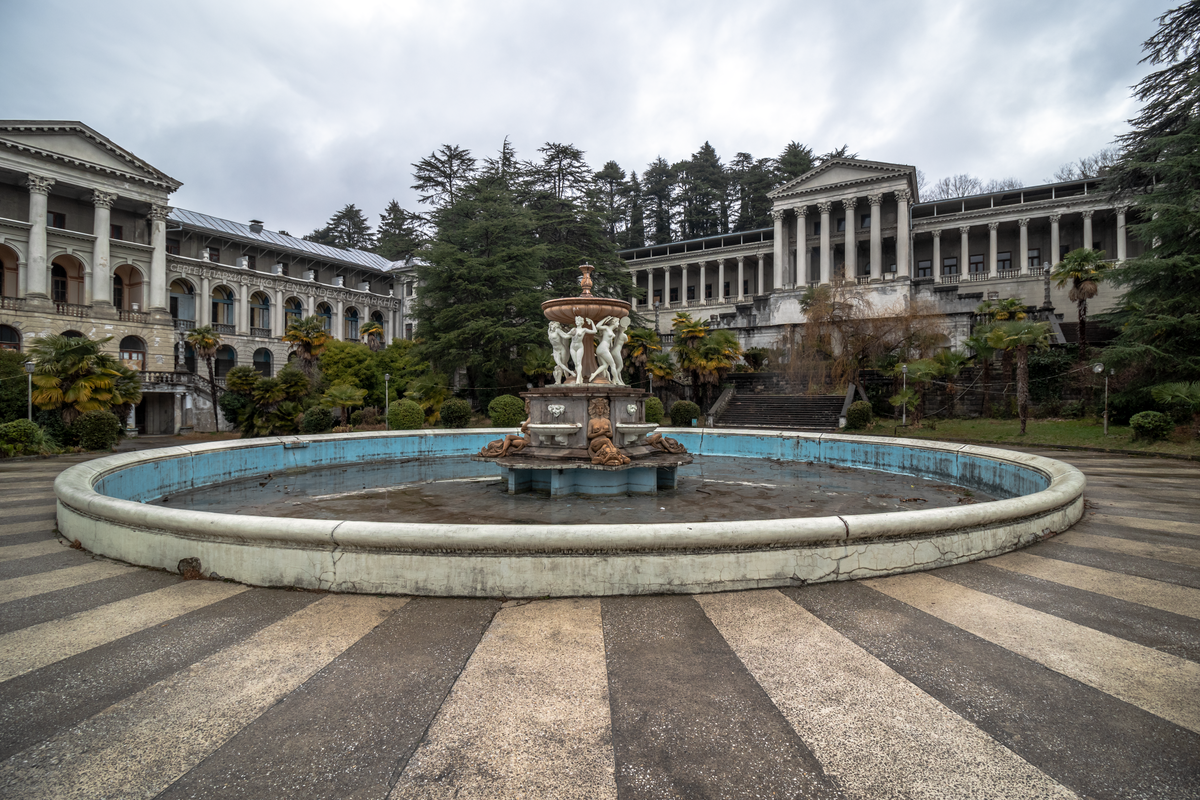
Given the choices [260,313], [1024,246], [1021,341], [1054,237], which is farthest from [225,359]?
[1054,237]

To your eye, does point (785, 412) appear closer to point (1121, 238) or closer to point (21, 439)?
point (21, 439)

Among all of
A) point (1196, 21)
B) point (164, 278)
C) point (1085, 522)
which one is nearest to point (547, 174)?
point (164, 278)

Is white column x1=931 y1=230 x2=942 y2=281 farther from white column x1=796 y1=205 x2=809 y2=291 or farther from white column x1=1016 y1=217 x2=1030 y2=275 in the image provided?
white column x1=796 y1=205 x2=809 y2=291

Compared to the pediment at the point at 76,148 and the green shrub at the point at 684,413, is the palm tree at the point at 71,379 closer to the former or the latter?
the green shrub at the point at 684,413

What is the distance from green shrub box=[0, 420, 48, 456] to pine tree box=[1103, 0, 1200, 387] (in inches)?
1494

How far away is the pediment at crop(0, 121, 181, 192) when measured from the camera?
38.1 metres

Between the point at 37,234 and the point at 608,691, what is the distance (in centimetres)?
5541

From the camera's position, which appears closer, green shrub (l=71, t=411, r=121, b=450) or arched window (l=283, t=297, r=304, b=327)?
green shrub (l=71, t=411, r=121, b=450)

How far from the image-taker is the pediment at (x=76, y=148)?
125 feet

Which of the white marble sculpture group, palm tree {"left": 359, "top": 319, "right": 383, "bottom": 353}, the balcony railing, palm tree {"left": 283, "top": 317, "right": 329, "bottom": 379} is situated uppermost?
the balcony railing

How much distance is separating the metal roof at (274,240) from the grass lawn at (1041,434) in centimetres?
6085

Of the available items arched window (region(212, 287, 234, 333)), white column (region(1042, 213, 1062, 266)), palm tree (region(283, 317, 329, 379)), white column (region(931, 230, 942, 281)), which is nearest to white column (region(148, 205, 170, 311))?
arched window (region(212, 287, 234, 333))

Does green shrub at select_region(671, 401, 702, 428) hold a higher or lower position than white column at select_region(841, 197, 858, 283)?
lower

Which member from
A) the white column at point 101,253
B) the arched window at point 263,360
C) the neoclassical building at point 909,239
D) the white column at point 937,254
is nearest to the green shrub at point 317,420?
the white column at point 101,253
